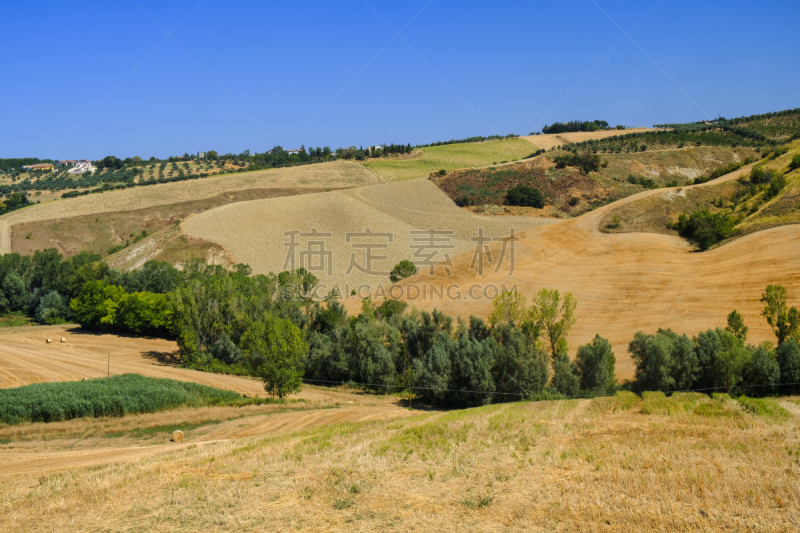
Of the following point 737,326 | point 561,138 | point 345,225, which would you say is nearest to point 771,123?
point 561,138

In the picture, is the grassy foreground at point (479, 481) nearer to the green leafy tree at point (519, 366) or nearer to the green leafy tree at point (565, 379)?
the green leafy tree at point (565, 379)

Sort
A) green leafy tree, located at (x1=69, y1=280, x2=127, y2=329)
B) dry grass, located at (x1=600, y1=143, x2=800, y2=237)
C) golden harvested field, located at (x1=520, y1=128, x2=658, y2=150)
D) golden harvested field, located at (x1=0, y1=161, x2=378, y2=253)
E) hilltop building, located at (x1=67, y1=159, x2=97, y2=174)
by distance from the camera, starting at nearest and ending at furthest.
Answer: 1. dry grass, located at (x1=600, y1=143, x2=800, y2=237)
2. green leafy tree, located at (x1=69, y1=280, x2=127, y2=329)
3. golden harvested field, located at (x1=0, y1=161, x2=378, y2=253)
4. golden harvested field, located at (x1=520, y1=128, x2=658, y2=150)
5. hilltop building, located at (x1=67, y1=159, x2=97, y2=174)

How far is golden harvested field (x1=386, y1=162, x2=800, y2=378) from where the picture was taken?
40.9 meters

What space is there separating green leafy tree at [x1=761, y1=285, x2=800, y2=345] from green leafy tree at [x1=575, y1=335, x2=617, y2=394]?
919cm

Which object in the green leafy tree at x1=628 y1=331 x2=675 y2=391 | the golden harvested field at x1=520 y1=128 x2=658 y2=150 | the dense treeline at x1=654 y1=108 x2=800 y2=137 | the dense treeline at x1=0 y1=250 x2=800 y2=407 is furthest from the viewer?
the golden harvested field at x1=520 y1=128 x2=658 y2=150

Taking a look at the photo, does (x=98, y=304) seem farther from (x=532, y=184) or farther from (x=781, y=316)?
(x=532, y=184)

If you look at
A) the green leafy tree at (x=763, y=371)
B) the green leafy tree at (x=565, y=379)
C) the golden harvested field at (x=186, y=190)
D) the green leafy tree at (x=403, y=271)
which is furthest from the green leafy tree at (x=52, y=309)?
the green leafy tree at (x=763, y=371)

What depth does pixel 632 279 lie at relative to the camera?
1922 inches

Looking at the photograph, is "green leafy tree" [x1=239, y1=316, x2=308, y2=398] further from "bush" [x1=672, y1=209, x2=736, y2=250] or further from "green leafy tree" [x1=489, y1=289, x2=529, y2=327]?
"bush" [x1=672, y1=209, x2=736, y2=250]

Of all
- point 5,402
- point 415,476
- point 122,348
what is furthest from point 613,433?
→ point 122,348

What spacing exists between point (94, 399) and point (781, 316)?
36452 millimetres

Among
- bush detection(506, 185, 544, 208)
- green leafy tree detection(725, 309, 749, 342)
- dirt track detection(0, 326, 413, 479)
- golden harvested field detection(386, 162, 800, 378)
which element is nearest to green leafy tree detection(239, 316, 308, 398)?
dirt track detection(0, 326, 413, 479)

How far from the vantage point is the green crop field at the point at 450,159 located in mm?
120875

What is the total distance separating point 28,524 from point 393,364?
89.1 feet
